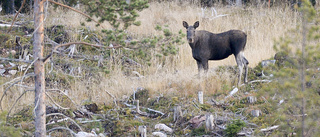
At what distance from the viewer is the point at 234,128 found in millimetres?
6168

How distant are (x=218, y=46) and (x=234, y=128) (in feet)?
11.2

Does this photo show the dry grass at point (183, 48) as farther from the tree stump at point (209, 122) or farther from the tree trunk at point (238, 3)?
the tree stump at point (209, 122)

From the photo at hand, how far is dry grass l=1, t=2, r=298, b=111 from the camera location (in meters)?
8.93

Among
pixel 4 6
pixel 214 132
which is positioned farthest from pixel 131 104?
pixel 4 6

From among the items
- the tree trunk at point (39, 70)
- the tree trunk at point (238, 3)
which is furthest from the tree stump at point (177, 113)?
the tree trunk at point (238, 3)

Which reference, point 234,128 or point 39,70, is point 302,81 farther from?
point 39,70

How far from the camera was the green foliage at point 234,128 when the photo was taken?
6.15 m

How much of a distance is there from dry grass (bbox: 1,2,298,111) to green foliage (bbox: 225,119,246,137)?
5.56ft

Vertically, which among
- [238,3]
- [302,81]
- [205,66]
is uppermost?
[238,3]

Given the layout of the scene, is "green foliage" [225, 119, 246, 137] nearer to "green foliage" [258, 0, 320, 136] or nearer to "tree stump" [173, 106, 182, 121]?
"tree stump" [173, 106, 182, 121]

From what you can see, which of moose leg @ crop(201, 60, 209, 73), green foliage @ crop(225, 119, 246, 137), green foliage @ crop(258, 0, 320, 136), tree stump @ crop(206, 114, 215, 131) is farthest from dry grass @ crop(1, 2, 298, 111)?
green foliage @ crop(258, 0, 320, 136)

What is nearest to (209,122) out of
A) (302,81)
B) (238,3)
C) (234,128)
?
(234,128)

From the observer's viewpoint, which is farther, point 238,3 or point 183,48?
point 238,3

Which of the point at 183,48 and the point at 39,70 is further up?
the point at 39,70
